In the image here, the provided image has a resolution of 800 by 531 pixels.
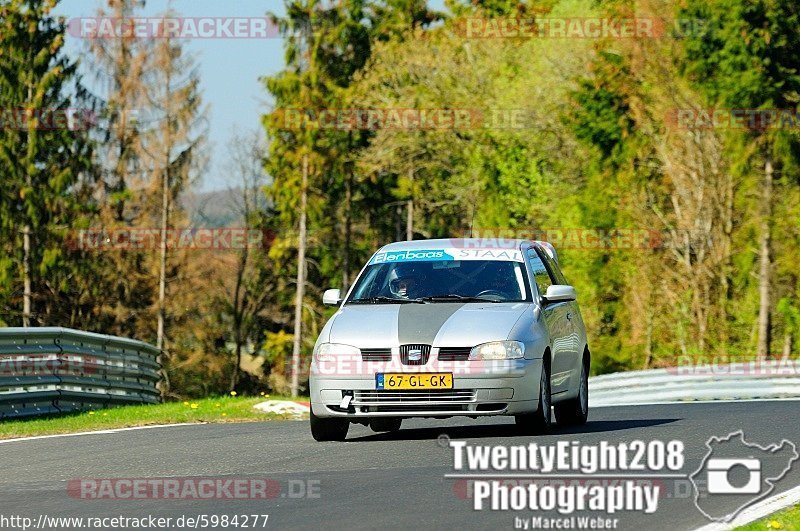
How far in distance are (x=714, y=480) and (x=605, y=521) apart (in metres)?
1.89

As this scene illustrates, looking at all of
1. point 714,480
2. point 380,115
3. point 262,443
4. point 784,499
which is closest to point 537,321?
point 262,443

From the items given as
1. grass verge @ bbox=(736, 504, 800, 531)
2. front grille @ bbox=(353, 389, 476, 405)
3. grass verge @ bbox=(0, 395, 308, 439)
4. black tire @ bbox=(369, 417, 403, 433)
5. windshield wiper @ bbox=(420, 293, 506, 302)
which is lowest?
grass verge @ bbox=(0, 395, 308, 439)

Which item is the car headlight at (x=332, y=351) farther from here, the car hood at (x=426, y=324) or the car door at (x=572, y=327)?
the car door at (x=572, y=327)

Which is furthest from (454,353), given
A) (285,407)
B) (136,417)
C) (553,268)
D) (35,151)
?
(35,151)

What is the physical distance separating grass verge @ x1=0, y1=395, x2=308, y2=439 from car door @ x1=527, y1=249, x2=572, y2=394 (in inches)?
169

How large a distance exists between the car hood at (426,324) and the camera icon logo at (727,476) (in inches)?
96.2

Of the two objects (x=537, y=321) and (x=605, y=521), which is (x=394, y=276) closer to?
(x=537, y=321)

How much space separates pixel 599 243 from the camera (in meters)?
53.8

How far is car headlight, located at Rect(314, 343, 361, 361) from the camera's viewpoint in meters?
13.0

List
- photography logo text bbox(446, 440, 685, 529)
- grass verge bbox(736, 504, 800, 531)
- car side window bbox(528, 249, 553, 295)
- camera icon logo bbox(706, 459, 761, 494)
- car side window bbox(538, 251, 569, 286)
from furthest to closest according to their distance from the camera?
car side window bbox(538, 251, 569, 286)
car side window bbox(528, 249, 553, 295)
camera icon logo bbox(706, 459, 761, 494)
photography logo text bbox(446, 440, 685, 529)
grass verge bbox(736, 504, 800, 531)

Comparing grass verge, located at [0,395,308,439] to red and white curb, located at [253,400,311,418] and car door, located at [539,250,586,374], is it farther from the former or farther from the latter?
car door, located at [539,250,586,374]

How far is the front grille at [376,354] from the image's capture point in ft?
42.2

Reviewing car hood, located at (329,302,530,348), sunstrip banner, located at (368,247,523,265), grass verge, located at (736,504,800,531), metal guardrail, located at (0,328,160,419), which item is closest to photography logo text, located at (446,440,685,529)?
grass verge, located at (736,504,800,531)

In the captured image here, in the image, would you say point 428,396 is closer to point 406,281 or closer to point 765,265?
point 406,281
